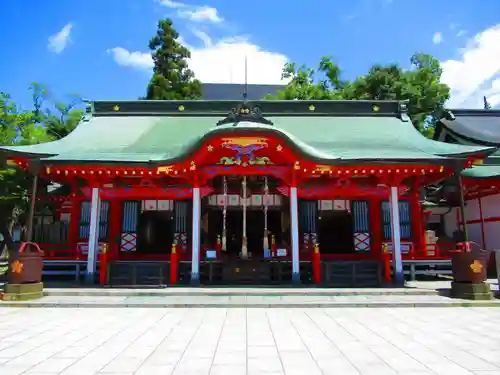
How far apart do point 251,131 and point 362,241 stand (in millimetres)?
6351

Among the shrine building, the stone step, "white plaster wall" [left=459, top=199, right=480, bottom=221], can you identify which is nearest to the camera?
the stone step

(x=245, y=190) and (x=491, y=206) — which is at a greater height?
(x=245, y=190)

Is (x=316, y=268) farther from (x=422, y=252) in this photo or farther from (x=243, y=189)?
(x=422, y=252)

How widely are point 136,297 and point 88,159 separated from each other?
4.38 m

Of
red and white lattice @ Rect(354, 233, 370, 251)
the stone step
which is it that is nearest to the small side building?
red and white lattice @ Rect(354, 233, 370, 251)

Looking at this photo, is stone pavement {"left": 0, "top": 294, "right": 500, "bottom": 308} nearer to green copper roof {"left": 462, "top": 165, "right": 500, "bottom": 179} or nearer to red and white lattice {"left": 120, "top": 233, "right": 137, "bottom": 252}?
red and white lattice {"left": 120, "top": 233, "right": 137, "bottom": 252}

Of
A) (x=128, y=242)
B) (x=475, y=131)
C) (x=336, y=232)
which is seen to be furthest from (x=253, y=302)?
(x=475, y=131)

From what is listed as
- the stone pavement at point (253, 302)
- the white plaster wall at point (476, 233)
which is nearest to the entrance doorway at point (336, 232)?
the stone pavement at point (253, 302)

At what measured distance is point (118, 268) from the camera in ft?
36.3

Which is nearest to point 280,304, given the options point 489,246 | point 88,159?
point 88,159

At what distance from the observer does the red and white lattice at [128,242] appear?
43.7 feet

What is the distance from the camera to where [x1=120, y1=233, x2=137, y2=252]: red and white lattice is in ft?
43.7

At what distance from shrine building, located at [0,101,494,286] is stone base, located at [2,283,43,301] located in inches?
80.4

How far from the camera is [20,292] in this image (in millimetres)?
8844
